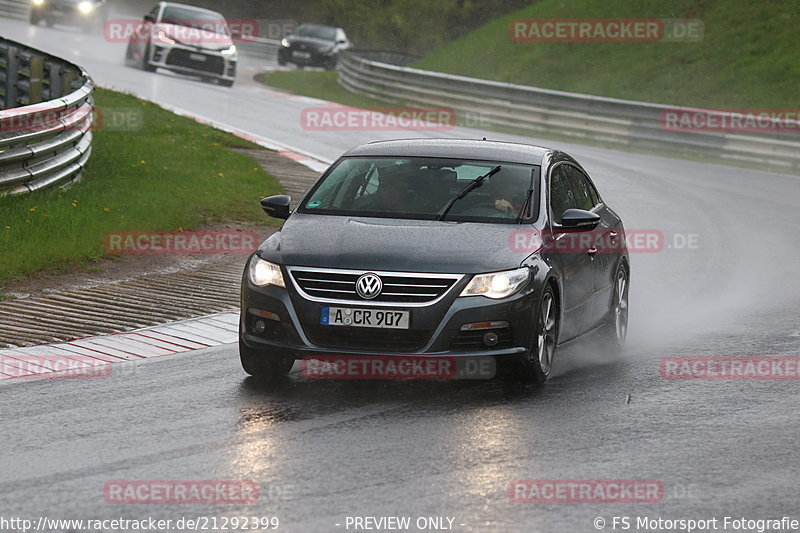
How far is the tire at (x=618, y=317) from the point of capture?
10.2 m

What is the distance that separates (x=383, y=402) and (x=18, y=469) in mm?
2340

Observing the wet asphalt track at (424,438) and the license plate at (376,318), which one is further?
the license plate at (376,318)

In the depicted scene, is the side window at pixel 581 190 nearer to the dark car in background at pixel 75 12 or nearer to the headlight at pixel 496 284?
the headlight at pixel 496 284

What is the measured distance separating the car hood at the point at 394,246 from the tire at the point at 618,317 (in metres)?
1.82

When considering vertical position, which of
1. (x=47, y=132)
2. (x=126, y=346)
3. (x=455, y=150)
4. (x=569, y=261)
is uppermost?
(x=455, y=150)

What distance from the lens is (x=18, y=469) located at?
6.41 m

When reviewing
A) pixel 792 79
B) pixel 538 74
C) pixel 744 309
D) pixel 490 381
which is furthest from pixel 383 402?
pixel 538 74

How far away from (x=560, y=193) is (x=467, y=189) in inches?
33.4

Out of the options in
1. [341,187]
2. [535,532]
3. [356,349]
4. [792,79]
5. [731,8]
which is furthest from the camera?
[731,8]

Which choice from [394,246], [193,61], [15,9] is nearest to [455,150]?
[394,246]

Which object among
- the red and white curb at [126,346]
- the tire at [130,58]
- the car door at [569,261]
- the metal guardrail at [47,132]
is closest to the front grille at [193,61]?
the tire at [130,58]

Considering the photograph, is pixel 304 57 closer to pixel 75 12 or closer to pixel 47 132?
pixel 75 12

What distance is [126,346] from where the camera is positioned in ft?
31.8

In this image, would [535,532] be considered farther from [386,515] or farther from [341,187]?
[341,187]
